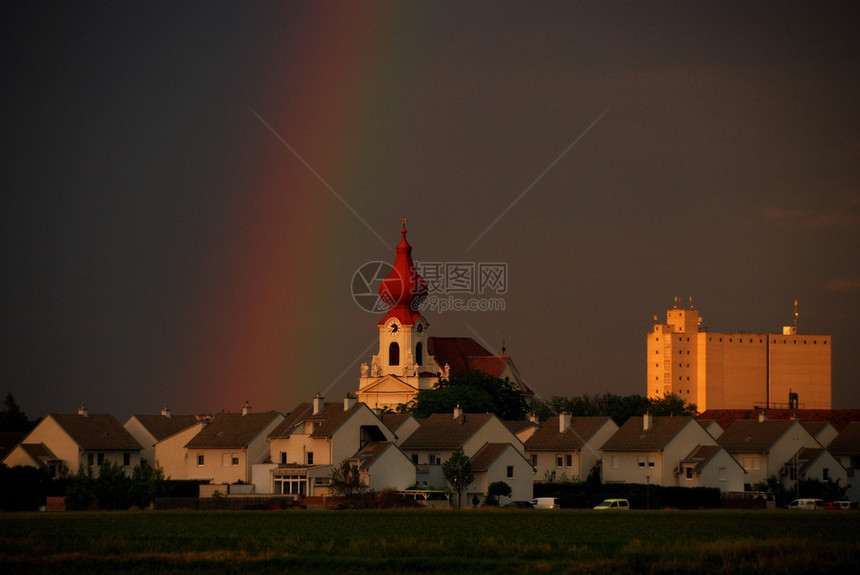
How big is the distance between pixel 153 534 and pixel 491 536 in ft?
40.0

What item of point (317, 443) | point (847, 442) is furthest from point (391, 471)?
point (847, 442)

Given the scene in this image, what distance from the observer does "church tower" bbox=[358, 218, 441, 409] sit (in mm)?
137875

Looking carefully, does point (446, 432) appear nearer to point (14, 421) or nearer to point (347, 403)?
point (347, 403)

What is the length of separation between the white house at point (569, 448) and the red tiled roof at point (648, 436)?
1898 millimetres

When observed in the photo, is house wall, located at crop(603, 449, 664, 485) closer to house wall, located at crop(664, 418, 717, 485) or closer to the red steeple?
house wall, located at crop(664, 418, 717, 485)

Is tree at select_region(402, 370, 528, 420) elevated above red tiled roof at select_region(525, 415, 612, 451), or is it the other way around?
tree at select_region(402, 370, 528, 420)

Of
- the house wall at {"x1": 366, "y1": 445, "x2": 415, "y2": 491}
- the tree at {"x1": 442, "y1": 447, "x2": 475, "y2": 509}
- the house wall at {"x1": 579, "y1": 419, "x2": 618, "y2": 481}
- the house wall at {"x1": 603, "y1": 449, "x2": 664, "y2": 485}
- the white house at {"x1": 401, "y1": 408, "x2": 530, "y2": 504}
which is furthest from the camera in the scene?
the house wall at {"x1": 579, "y1": 419, "x2": 618, "y2": 481}

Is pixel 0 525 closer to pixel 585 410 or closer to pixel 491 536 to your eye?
pixel 491 536

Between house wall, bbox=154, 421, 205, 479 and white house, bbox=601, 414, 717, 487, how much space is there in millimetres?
29602

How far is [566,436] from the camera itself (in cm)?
9650

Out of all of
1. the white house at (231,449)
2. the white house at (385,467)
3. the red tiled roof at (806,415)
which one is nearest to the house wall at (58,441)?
the white house at (231,449)

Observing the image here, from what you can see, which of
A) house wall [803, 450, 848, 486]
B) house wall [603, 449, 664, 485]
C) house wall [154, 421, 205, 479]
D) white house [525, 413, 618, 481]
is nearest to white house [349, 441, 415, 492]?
white house [525, 413, 618, 481]

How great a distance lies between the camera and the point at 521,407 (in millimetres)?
120812

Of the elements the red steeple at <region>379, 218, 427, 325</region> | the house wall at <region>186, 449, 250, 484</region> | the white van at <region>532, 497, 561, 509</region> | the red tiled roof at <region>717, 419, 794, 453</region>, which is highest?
the red steeple at <region>379, 218, 427, 325</region>
